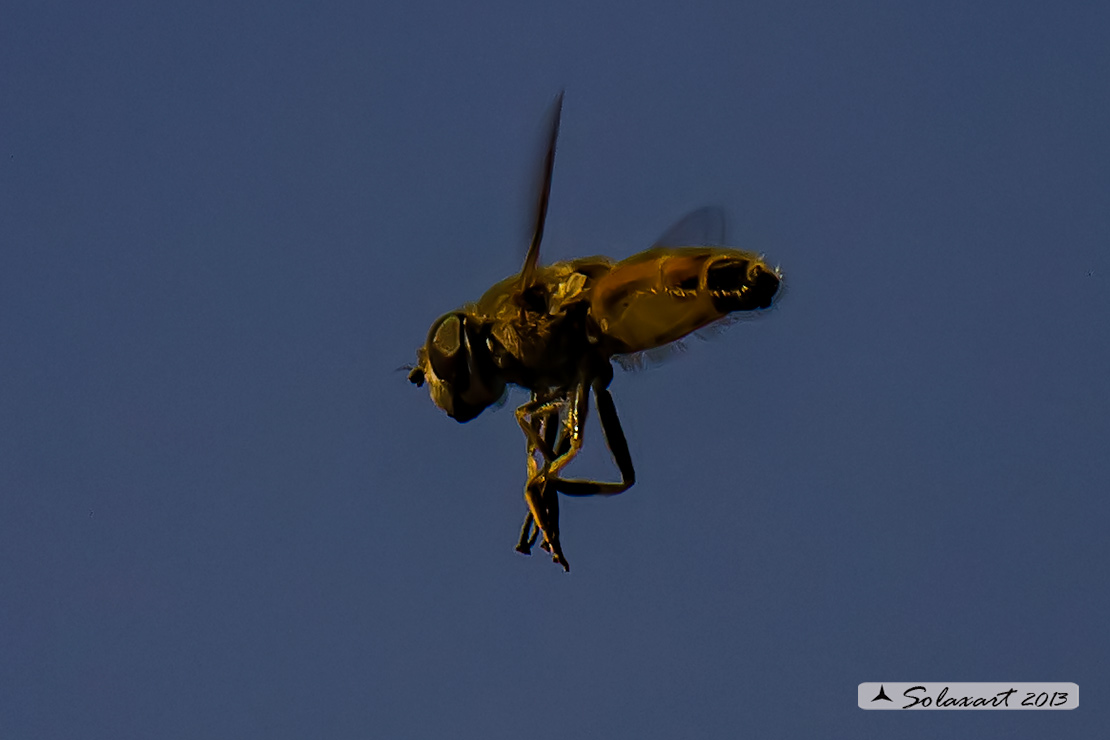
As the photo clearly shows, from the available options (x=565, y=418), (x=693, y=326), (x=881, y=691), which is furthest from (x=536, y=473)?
(x=881, y=691)

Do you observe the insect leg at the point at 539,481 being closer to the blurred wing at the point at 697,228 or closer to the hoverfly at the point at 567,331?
the hoverfly at the point at 567,331

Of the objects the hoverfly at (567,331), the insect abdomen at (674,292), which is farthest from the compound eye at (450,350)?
the insect abdomen at (674,292)

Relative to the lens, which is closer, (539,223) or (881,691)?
(539,223)

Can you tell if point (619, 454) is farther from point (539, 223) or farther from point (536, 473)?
point (539, 223)

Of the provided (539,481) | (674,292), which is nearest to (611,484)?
(539,481)

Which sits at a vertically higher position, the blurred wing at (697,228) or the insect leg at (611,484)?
the blurred wing at (697,228)

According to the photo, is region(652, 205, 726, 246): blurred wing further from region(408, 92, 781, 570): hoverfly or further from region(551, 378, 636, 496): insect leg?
region(551, 378, 636, 496): insect leg

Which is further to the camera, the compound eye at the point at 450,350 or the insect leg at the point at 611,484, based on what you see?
the compound eye at the point at 450,350
